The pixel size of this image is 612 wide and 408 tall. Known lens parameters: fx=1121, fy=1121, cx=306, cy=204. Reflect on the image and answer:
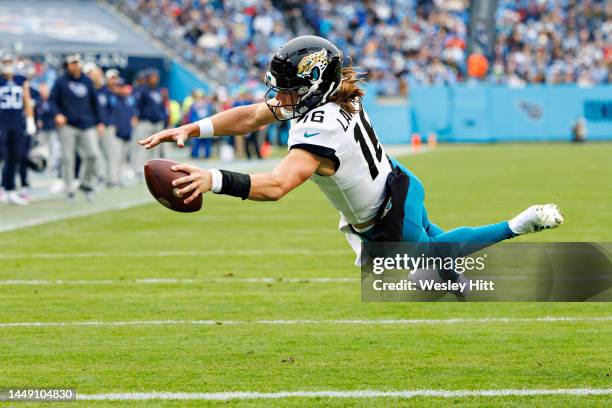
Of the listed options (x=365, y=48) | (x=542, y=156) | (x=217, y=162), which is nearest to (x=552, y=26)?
(x=365, y=48)

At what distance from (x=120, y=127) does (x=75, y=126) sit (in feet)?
11.9

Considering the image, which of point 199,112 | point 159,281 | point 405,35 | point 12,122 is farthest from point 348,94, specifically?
point 405,35

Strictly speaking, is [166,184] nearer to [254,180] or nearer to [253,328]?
[254,180]

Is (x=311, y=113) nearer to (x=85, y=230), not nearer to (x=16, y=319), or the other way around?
(x=16, y=319)

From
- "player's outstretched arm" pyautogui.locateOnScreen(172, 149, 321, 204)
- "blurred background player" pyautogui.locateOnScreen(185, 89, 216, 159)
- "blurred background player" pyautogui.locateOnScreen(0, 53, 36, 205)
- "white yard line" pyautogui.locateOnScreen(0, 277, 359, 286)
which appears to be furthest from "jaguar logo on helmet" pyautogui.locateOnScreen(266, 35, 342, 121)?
"blurred background player" pyautogui.locateOnScreen(185, 89, 216, 159)

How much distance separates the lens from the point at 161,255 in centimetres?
996

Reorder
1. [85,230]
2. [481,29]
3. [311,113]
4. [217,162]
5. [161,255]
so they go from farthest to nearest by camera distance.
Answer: [481,29] → [217,162] → [85,230] → [161,255] → [311,113]

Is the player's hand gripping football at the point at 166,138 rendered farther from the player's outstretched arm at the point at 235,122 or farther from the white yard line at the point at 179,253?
the white yard line at the point at 179,253

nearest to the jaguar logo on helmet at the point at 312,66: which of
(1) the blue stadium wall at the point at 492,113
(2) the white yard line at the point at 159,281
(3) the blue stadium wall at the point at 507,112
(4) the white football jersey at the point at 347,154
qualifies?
(4) the white football jersey at the point at 347,154

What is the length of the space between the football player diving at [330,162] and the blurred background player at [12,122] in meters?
9.52

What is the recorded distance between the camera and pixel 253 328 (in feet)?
21.3

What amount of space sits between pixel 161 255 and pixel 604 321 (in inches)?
176

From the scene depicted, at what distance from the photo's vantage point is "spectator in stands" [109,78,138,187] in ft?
60.3

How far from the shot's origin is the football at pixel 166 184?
4.61 metres
